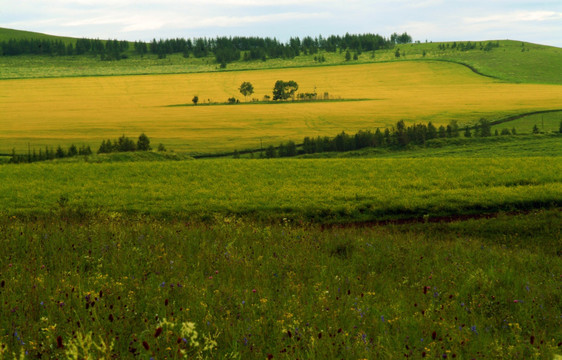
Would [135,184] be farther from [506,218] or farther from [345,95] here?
[345,95]

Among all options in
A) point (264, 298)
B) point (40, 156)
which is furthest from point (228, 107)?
point (264, 298)

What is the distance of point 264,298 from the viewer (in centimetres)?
656

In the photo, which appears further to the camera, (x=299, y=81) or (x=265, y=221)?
(x=299, y=81)

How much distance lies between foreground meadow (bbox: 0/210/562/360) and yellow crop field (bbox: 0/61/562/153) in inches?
3158

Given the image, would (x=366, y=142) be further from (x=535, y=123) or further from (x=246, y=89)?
(x=246, y=89)

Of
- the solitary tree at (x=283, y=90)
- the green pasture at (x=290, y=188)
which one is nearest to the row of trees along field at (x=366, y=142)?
the green pasture at (x=290, y=188)

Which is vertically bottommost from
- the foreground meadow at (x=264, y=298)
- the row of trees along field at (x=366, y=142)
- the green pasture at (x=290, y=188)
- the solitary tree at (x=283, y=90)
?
the row of trees along field at (x=366, y=142)

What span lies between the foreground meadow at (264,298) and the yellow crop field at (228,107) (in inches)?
3158

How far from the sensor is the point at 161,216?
20203 millimetres

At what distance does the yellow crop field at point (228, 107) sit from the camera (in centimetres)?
10344

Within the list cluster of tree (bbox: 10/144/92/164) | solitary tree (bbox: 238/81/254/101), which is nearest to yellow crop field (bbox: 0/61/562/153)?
solitary tree (bbox: 238/81/254/101)

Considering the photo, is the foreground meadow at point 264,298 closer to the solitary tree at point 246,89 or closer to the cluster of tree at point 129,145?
the cluster of tree at point 129,145

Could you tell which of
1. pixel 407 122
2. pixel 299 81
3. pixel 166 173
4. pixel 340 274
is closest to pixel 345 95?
pixel 299 81

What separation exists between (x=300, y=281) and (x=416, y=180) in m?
18.2
